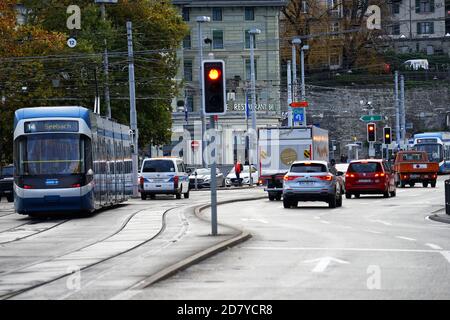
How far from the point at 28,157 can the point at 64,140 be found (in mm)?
1142

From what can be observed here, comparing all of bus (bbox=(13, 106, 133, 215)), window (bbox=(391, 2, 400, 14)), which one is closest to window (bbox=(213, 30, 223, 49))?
window (bbox=(391, 2, 400, 14))

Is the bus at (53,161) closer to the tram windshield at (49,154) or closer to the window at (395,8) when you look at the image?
the tram windshield at (49,154)

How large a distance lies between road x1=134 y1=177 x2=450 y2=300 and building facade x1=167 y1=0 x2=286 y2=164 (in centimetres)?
7493

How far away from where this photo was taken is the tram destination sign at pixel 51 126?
37.1 metres

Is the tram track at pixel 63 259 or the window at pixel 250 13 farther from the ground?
the window at pixel 250 13

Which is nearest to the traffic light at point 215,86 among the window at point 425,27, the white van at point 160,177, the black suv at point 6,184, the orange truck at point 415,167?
the white van at point 160,177

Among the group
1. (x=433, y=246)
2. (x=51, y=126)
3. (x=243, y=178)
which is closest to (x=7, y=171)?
(x=51, y=126)

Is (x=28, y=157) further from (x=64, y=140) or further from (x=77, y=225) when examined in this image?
(x=77, y=225)

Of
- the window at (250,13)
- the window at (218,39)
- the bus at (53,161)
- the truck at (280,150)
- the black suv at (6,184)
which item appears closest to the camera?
the bus at (53,161)

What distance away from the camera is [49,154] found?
1460 inches

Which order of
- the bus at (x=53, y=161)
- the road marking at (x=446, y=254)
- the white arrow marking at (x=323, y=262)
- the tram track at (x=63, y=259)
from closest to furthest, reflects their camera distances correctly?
the tram track at (x=63, y=259)
the white arrow marking at (x=323, y=262)
the road marking at (x=446, y=254)
the bus at (x=53, y=161)

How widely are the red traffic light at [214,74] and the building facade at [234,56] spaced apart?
83.6m

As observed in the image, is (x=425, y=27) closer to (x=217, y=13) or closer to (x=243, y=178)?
(x=217, y=13)

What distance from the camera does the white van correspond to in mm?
54906
